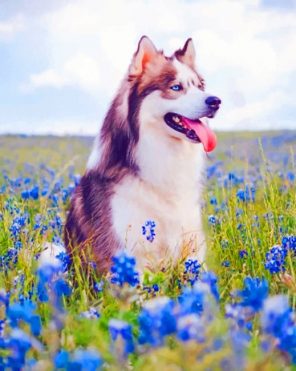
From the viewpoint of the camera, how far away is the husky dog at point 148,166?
4.58 metres

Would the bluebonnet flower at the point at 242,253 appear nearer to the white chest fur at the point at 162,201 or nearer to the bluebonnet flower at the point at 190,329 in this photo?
the white chest fur at the point at 162,201

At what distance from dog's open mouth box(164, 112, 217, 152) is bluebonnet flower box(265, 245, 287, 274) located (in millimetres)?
1090

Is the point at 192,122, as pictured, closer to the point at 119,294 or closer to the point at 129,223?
the point at 129,223

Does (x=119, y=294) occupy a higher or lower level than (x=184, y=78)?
lower

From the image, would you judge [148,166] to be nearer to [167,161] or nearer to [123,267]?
[167,161]

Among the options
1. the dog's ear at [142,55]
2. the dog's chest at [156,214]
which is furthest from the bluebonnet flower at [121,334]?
the dog's ear at [142,55]

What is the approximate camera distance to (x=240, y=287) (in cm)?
341

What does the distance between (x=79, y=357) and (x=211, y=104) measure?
2898mm

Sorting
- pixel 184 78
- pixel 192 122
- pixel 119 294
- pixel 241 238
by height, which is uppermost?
pixel 184 78

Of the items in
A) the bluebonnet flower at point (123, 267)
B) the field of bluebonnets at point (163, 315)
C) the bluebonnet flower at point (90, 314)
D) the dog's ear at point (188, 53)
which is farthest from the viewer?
the dog's ear at point (188, 53)

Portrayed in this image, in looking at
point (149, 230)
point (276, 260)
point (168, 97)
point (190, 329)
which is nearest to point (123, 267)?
point (190, 329)

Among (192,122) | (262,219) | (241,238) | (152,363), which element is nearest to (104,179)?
(192,122)

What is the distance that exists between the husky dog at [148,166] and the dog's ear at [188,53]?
0.01 m

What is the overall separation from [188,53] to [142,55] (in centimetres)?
43
